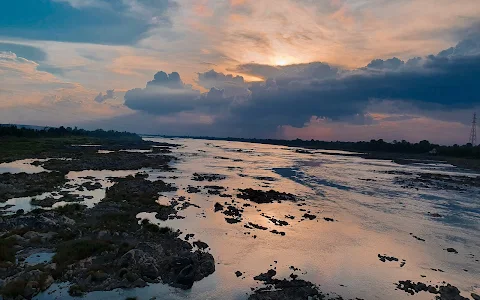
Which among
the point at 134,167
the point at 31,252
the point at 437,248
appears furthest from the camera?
the point at 134,167

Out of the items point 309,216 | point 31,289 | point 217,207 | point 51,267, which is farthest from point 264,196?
point 31,289

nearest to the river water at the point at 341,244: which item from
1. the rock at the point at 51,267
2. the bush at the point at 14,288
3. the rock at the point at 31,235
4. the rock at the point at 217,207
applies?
the rock at the point at 217,207

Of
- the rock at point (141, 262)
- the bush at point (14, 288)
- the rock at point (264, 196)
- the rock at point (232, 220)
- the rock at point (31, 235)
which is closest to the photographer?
Result: the bush at point (14, 288)

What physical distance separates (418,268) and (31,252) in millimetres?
25519

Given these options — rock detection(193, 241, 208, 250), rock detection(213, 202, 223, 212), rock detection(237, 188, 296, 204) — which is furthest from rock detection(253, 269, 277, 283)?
rock detection(237, 188, 296, 204)

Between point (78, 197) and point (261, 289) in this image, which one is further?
point (78, 197)

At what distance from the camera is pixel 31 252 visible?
19438 mm

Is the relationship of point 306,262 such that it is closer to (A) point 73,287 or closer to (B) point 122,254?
(B) point 122,254

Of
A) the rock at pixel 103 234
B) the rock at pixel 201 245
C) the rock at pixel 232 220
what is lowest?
the rock at pixel 201 245

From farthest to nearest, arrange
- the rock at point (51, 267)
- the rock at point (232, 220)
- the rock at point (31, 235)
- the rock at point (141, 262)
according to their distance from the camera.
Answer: the rock at point (232, 220) → the rock at point (31, 235) → the rock at point (141, 262) → the rock at point (51, 267)

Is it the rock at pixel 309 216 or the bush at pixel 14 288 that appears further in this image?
the rock at pixel 309 216

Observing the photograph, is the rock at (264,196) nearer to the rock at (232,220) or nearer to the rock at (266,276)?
the rock at (232,220)

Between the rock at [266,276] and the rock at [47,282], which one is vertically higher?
the rock at [47,282]

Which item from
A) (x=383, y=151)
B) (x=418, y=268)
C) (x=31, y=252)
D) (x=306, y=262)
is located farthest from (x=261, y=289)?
(x=383, y=151)
